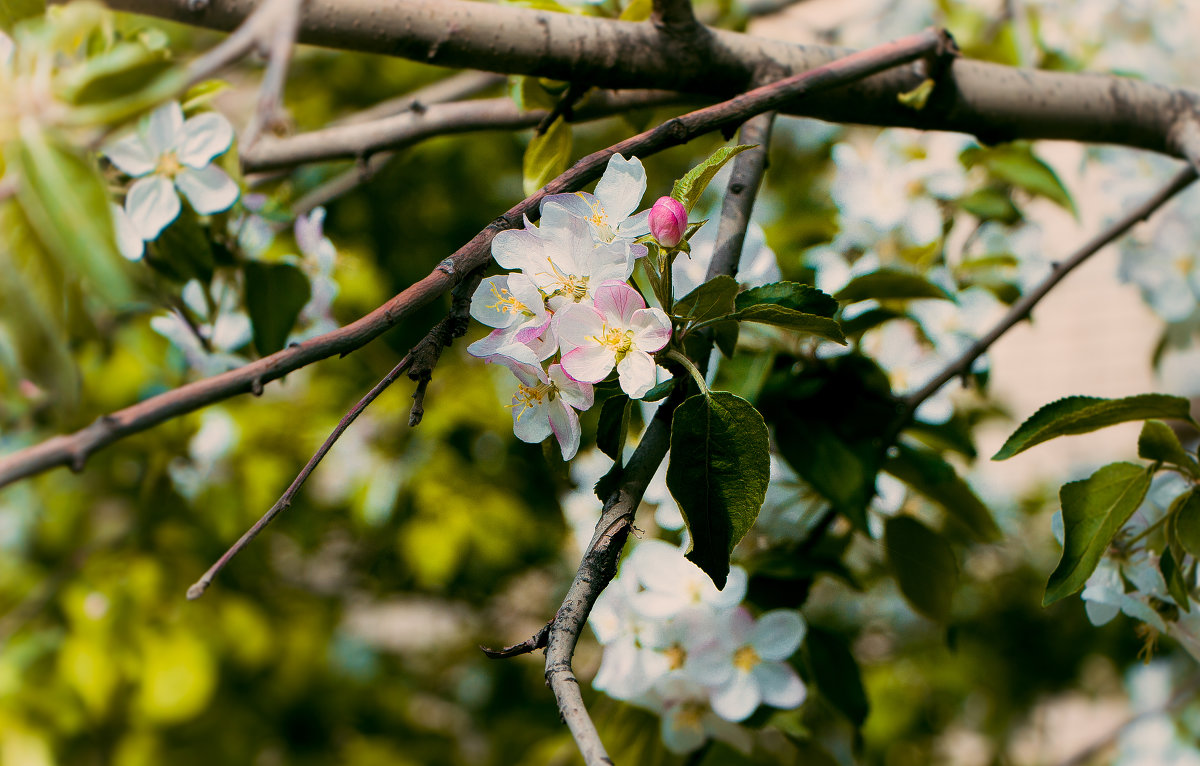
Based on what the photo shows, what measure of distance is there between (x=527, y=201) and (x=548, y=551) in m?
1.45

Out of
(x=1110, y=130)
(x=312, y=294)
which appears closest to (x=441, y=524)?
(x=312, y=294)

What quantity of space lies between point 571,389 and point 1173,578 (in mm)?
449

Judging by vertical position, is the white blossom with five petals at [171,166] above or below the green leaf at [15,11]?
below

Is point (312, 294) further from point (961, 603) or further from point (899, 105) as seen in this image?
point (961, 603)

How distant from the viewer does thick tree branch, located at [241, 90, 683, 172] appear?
33.9 inches

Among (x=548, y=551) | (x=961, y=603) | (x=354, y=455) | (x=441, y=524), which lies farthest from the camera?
(x=961, y=603)

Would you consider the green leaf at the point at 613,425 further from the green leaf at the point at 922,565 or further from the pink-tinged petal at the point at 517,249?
the green leaf at the point at 922,565

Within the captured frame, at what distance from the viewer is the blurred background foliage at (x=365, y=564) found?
4.67 feet

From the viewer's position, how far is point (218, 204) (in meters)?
0.79

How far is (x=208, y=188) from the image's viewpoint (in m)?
0.79

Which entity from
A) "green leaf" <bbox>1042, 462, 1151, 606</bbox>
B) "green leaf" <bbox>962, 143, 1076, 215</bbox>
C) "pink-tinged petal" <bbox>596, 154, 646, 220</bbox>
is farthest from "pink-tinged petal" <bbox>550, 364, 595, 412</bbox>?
"green leaf" <bbox>962, 143, 1076, 215</bbox>

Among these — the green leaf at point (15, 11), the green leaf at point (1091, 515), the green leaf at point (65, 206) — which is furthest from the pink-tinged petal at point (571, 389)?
the green leaf at point (15, 11)

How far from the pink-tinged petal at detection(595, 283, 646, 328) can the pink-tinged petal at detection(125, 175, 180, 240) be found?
47 cm

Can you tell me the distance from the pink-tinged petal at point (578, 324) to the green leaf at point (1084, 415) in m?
0.30
